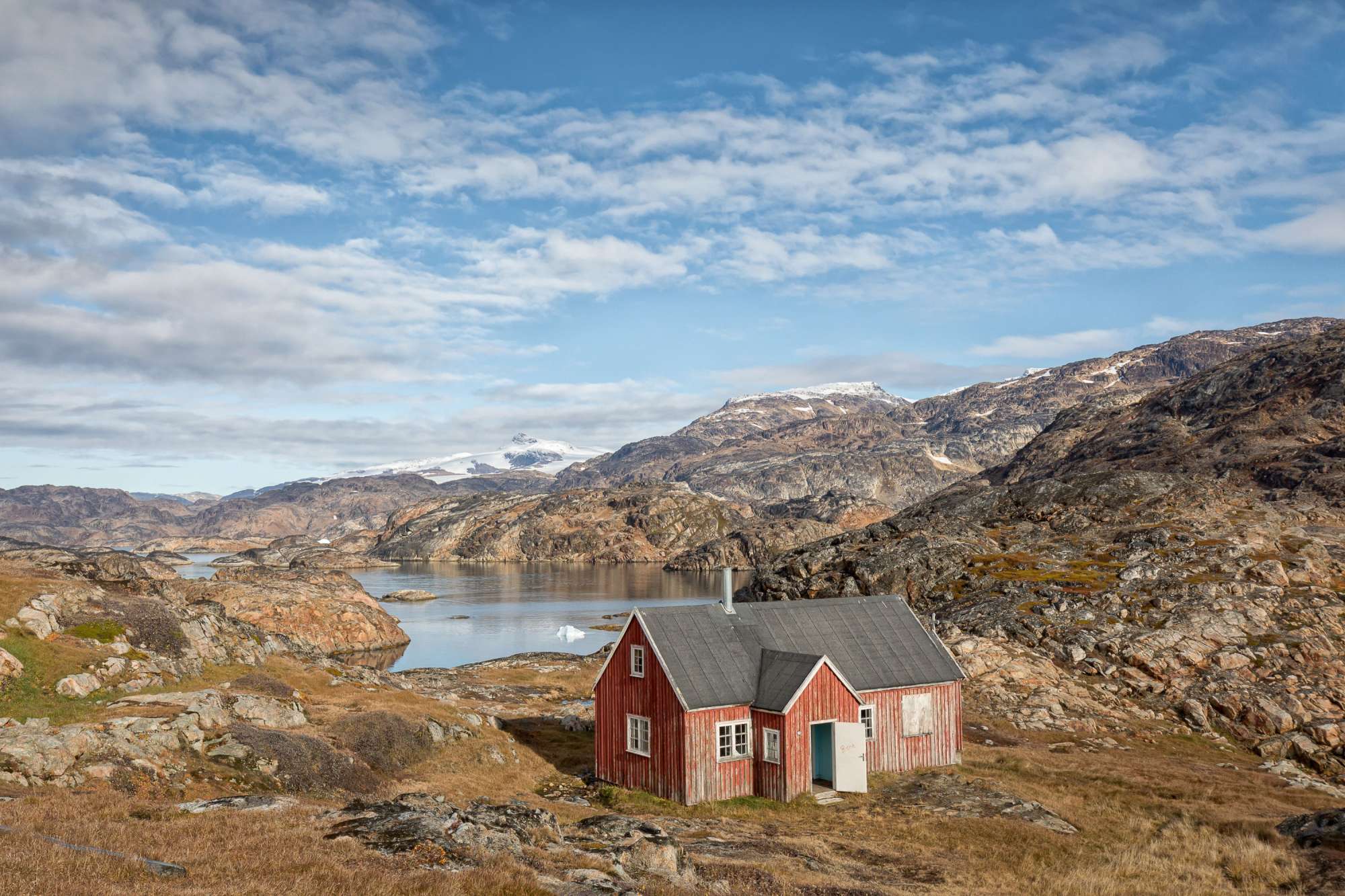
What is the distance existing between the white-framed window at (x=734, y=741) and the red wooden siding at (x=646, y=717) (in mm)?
1697

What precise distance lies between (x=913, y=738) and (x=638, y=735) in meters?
13.0

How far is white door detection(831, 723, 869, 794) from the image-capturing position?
37.3 metres

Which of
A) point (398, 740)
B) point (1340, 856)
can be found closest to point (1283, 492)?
point (1340, 856)

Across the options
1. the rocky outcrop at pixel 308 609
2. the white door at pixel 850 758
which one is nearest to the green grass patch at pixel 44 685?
the white door at pixel 850 758

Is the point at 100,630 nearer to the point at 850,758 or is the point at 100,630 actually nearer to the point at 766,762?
the point at 766,762

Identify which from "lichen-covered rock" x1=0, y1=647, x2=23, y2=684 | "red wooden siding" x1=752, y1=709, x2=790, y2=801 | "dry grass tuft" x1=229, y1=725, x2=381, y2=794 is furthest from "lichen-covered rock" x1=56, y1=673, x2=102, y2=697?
"red wooden siding" x1=752, y1=709, x2=790, y2=801

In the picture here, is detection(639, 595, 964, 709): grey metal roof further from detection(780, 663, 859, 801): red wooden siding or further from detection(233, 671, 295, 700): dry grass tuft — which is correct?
detection(233, 671, 295, 700): dry grass tuft

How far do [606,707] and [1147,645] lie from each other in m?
44.9

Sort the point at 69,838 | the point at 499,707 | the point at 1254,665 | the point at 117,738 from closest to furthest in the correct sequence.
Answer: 1. the point at 69,838
2. the point at 117,738
3. the point at 499,707
4. the point at 1254,665

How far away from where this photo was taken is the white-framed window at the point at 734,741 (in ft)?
121

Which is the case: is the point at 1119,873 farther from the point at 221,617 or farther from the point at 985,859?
the point at 221,617

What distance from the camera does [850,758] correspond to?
37594 mm

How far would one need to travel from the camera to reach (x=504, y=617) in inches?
5561

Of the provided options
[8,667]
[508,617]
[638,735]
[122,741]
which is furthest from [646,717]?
[508,617]
